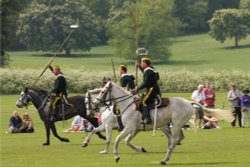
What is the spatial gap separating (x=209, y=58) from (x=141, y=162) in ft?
365

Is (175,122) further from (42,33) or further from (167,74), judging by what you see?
(42,33)

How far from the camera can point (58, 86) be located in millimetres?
29219

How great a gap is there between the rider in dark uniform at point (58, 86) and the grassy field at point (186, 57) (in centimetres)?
8170

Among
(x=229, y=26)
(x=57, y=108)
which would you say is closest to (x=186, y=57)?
(x=229, y=26)

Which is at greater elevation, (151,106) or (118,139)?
(151,106)

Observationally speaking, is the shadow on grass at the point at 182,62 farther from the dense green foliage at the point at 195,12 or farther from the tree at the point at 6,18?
the tree at the point at 6,18

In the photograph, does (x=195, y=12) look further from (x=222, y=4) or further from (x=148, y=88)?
(x=148, y=88)

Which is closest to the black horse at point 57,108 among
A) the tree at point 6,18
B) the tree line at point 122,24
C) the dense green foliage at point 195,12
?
the tree at point 6,18

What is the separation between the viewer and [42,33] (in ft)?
434

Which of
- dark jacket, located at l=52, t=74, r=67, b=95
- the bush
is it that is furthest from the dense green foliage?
dark jacket, located at l=52, t=74, r=67, b=95

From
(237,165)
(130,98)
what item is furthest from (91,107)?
(237,165)

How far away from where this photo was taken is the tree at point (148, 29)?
137625 millimetres

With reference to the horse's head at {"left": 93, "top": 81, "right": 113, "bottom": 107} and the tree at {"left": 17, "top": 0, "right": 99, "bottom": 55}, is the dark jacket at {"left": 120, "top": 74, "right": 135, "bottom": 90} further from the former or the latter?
the tree at {"left": 17, "top": 0, "right": 99, "bottom": 55}

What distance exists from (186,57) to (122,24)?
13199 millimetres
